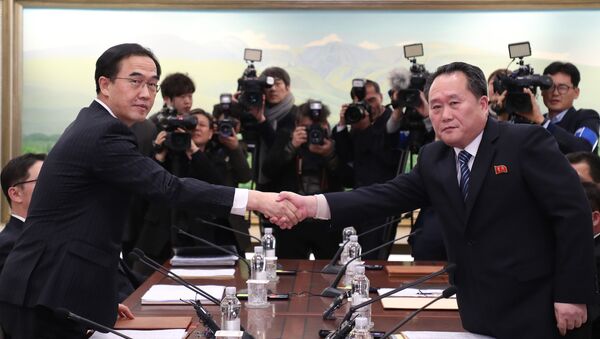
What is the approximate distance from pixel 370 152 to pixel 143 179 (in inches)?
95.6

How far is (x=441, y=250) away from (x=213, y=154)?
4.80 feet

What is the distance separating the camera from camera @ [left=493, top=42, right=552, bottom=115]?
4168 mm

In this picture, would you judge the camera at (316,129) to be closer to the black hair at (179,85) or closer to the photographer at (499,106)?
the black hair at (179,85)

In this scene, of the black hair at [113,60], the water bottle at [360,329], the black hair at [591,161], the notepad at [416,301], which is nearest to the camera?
the water bottle at [360,329]


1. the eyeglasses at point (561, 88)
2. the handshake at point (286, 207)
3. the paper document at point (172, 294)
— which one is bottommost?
the paper document at point (172, 294)

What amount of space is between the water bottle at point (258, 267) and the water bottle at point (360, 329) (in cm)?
109

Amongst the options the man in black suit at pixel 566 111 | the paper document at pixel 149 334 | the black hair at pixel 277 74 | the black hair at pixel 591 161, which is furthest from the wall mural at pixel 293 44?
the paper document at pixel 149 334

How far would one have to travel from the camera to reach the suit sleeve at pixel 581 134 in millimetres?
3883

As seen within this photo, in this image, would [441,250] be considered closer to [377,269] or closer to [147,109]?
[377,269]

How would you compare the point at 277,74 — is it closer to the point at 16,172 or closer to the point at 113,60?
the point at 16,172

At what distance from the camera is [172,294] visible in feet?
9.76

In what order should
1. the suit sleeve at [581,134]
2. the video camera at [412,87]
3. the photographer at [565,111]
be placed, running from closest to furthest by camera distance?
the suit sleeve at [581,134] < the photographer at [565,111] < the video camera at [412,87]

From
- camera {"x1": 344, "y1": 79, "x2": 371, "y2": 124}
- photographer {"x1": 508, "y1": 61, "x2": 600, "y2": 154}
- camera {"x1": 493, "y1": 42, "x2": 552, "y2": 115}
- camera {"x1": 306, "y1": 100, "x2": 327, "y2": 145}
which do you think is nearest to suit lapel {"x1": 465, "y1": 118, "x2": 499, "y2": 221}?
photographer {"x1": 508, "y1": 61, "x2": 600, "y2": 154}

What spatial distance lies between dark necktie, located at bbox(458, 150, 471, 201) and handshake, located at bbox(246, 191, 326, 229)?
627 mm
